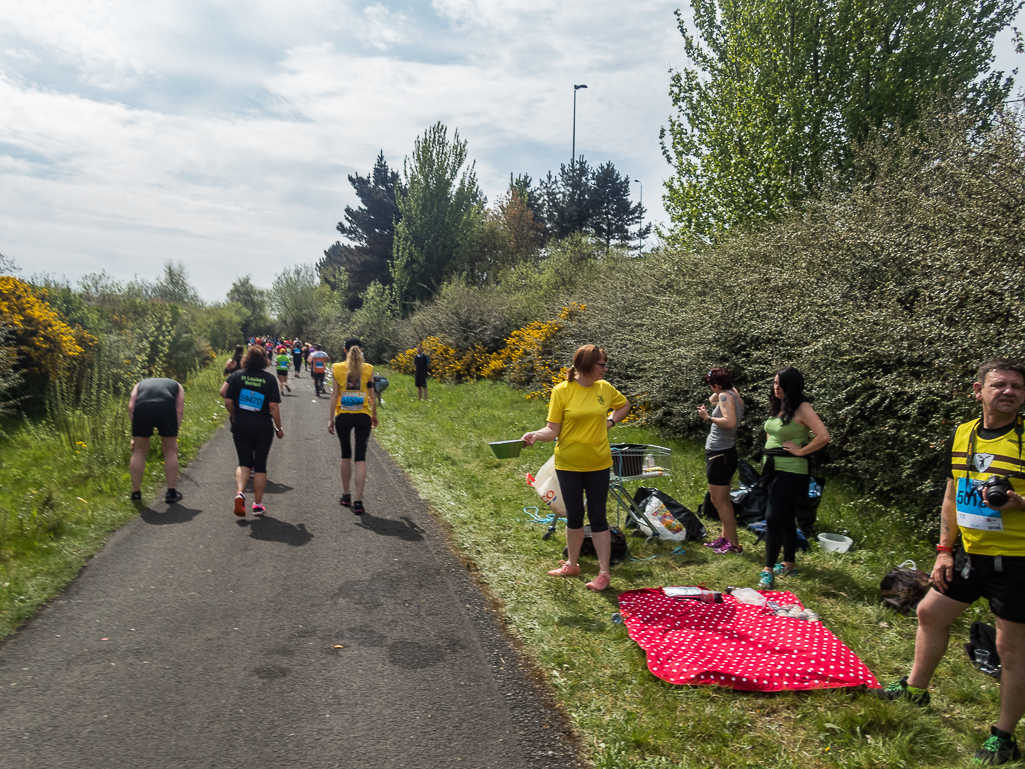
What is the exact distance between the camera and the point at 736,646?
14.4 ft

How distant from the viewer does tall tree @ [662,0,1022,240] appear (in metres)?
16.1

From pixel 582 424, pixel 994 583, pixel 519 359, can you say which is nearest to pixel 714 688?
pixel 994 583

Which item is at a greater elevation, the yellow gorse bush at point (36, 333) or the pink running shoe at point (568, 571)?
the yellow gorse bush at point (36, 333)

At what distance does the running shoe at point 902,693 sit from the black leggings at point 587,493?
2322mm

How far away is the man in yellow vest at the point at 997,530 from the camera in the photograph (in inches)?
124

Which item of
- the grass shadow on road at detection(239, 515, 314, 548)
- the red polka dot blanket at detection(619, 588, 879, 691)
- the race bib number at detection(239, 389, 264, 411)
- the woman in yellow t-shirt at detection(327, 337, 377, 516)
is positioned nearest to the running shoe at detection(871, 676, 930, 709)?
the red polka dot blanket at detection(619, 588, 879, 691)

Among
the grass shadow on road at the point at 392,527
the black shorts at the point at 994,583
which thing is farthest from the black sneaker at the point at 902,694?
the grass shadow on road at the point at 392,527

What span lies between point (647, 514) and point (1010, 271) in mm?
4071

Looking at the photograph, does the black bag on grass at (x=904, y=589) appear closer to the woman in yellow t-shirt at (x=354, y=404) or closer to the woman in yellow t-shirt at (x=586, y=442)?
the woman in yellow t-shirt at (x=586, y=442)

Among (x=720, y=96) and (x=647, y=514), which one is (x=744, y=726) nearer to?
(x=647, y=514)

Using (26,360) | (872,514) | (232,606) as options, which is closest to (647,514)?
(872,514)

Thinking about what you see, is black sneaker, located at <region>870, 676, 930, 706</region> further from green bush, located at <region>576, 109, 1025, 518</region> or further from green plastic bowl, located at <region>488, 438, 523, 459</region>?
green plastic bowl, located at <region>488, 438, 523, 459</region>

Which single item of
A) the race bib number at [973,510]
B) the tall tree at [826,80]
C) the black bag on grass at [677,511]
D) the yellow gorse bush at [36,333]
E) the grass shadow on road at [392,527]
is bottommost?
the grass shadow on road at [392,527]

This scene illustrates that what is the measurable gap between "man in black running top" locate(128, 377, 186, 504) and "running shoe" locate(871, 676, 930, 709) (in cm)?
779
